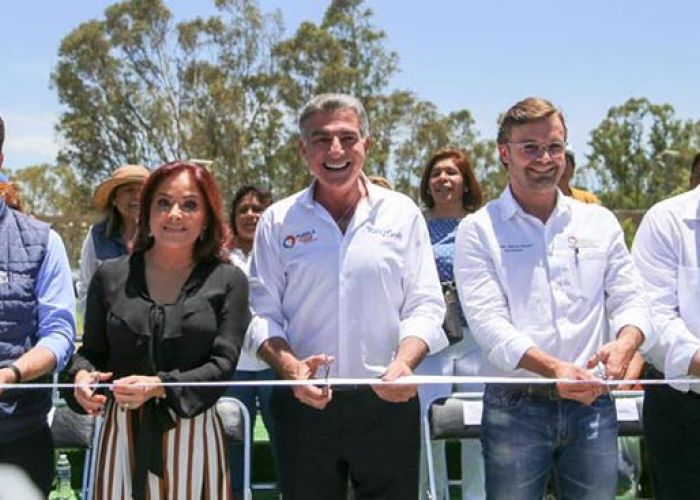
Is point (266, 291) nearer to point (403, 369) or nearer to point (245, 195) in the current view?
point (403, 369)

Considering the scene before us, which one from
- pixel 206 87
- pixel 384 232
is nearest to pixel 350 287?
pixel 384 232

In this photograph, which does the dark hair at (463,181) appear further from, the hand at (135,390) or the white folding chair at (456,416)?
the hand at (135,390)

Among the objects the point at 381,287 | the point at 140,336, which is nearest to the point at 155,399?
the point at 140,336

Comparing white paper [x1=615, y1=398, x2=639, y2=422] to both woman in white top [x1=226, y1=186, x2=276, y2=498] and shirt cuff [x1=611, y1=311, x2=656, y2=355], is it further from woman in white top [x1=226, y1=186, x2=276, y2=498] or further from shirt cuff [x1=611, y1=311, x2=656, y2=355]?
woman in white top [x1=226, y1=186, x2=276, y2=498]

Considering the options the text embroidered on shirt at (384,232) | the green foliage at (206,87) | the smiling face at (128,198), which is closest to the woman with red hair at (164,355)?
the text embroidered on shirt at (384,232)

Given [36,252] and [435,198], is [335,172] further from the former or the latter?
[435,198]

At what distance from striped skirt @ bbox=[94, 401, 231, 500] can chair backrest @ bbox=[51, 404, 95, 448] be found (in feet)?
3.79

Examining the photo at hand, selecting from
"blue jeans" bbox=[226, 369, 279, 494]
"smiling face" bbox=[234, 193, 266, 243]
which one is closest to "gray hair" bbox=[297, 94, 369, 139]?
"blue jeans" bbox=[226, 369, 279, 494]

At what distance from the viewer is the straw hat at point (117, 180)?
548 centimetres

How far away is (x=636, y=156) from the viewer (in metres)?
33.2

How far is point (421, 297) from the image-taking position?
353 cm

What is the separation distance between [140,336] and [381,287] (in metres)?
0.86

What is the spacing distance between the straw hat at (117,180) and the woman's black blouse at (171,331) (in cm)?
212

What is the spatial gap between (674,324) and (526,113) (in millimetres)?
910
